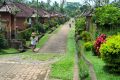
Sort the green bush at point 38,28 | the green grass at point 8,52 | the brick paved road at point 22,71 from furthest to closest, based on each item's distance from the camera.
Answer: the green bush at point 38,28, the green grass at point 8,52, the brick paved road at point 22,71

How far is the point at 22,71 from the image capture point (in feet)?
52.7

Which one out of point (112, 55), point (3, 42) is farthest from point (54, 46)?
point (112, 55)

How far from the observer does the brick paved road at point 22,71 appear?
14594mm

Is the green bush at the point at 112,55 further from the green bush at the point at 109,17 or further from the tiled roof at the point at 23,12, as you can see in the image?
the tiled roof at the point at 23,12

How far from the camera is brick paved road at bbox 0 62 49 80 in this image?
14.6m

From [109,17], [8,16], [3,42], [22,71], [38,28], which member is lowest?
[22,71]

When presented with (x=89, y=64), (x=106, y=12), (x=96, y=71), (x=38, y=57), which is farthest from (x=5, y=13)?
(x=96, y=71)

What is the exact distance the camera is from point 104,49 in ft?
42.5

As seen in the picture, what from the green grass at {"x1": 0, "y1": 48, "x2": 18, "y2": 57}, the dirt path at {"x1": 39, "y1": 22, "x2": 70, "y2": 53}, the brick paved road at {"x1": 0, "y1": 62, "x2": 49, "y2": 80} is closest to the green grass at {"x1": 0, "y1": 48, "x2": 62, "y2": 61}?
the green grass at {"x1": 0, "y1": 48, "x2": 18, "y2": 57}

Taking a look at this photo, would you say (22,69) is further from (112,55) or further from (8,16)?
(8,16)

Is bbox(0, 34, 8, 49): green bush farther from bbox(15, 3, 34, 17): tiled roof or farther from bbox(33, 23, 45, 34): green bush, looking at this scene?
bbox(33, 23, 45, 34): green bush

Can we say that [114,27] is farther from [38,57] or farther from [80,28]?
[80,28]

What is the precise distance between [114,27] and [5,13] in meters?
10.9

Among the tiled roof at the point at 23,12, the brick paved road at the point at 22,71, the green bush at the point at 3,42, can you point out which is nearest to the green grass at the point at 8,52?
the green bush at the point at 3,42
